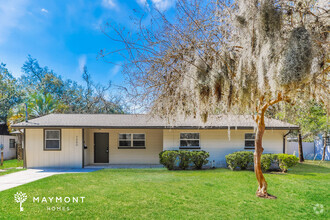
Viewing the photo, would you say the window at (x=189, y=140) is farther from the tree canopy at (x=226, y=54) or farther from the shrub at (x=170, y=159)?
the tree canopy at (x=226, y=54)

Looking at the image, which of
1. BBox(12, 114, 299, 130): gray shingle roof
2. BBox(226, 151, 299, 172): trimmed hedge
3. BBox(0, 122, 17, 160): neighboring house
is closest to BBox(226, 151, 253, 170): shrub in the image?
BBox(226, 151, 299, 172): trimmed hedge

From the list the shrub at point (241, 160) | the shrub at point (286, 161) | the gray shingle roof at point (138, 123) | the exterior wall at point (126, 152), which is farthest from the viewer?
the exterior wall at point (126, 152)

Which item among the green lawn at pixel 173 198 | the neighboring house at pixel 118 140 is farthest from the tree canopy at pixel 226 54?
the neighboring house at pixel 118 140

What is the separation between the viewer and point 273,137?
10.8 metres

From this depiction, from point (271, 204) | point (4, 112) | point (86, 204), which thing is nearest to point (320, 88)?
point (271, 204)

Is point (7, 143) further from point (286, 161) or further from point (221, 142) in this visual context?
point (286, 161)

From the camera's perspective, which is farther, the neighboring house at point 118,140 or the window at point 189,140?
the window at point 189,140

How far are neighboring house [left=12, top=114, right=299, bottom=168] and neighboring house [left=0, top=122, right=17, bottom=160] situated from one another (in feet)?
21.2

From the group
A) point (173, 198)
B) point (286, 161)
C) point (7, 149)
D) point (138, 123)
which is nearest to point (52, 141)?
point (138, 123)

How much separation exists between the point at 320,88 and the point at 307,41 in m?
2.04

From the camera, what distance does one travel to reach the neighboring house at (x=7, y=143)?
15125mm

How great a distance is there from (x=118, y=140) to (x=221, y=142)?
5.71m

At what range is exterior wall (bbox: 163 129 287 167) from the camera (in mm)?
10789

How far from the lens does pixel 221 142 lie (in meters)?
10.9
